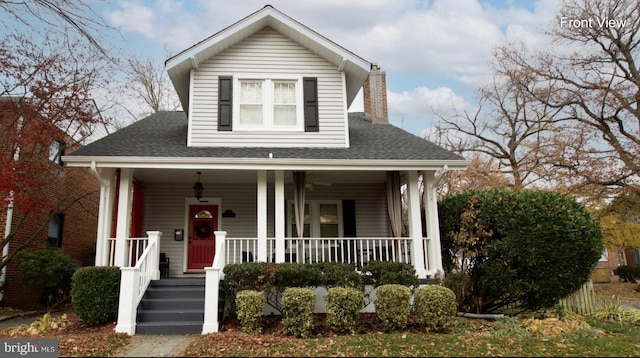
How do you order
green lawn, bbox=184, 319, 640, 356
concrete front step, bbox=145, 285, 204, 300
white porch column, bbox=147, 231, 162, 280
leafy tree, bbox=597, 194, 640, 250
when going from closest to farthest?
1. green lawn, bbox=184, 319, 640, 356
2. concrete front step, bbox=145, 285, 204, 300
3. white porch column, bbox=147, 231, 162, 280
4. leafy tree, bbox=597, 194, 640, 250

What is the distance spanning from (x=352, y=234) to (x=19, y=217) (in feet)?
30.9

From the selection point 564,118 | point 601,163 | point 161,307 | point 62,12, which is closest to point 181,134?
point 62,12

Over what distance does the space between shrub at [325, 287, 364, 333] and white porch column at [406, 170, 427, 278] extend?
8.26ft

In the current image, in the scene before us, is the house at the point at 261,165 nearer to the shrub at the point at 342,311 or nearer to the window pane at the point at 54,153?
the shrub at the point at 342,311

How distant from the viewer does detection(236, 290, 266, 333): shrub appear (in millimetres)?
7109

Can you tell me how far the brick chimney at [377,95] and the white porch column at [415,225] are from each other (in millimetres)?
3787

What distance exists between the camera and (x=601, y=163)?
17.3 m

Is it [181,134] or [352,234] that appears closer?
[181,134]

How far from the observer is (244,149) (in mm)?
9961

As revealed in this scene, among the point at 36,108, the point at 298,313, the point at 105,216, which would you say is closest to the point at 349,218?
the point at 298,313

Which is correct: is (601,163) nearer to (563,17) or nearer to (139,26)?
(563,17)

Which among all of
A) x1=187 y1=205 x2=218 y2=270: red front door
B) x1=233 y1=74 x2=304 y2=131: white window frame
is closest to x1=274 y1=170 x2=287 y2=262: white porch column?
x1=233 y1=74 x2=304 y2=131: white window frame

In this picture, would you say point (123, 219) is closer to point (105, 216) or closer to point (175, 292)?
point (105, 216)

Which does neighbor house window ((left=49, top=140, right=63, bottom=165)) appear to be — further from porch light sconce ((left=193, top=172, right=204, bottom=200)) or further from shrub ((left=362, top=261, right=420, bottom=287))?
shrub ((left=362, top=261, right=420, bottom=287))
